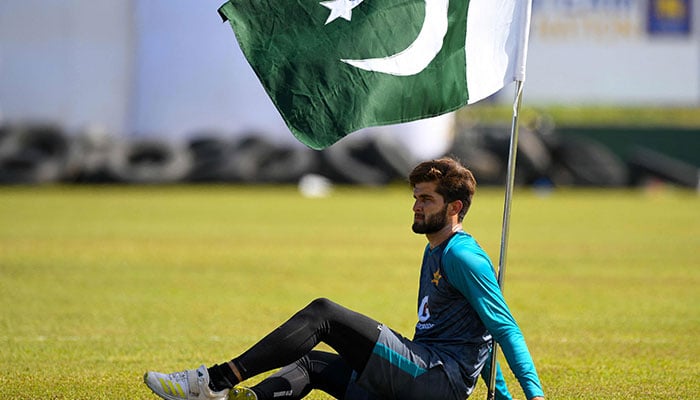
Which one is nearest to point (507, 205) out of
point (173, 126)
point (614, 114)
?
point (173, 126)

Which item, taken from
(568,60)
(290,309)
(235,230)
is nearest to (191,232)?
(235,230)

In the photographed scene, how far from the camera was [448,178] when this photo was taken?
615cm

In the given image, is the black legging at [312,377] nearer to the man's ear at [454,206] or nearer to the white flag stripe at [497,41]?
the man's ear at [454,206]

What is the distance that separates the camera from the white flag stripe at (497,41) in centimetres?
671

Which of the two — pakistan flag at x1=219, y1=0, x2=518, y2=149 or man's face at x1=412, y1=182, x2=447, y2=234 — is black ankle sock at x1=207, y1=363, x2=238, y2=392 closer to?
man's face at x1=412, y1=182, x2=447, y2=234

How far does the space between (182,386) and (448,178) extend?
5.65 feet

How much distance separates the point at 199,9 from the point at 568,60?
23436 mm

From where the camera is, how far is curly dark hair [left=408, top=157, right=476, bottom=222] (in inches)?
242

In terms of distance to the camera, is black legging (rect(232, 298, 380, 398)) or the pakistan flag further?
the pakistan flag

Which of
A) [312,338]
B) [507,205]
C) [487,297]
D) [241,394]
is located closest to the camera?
[487,297]

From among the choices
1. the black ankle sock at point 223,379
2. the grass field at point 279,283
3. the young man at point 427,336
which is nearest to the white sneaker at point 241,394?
the young man at point 427,336

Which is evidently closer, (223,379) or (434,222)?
(223,379)

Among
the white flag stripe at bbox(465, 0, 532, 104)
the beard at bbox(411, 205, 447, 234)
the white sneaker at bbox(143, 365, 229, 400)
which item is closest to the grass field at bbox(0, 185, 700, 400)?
the white sneaker at bbox(143, 365, 229, 400)

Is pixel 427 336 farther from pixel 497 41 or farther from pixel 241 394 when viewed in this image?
pixel 497 41
